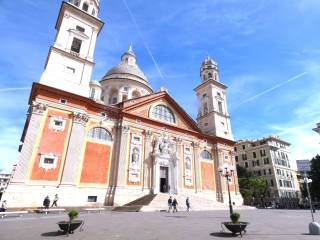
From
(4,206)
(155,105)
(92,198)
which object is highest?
(155,105)

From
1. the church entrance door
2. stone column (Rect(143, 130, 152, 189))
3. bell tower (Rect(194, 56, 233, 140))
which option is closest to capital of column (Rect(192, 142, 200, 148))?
bell tower (Rect(194, 56, 233, 140))

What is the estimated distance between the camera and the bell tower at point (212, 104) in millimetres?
34281

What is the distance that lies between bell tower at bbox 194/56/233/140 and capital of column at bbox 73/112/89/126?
64.5 ft

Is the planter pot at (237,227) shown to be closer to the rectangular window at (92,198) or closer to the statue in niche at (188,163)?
the rectangular window at (92,198)

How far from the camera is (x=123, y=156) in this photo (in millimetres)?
23047

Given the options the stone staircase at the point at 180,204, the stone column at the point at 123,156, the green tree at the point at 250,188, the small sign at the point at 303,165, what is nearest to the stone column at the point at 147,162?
the stone column at the point at 123,156

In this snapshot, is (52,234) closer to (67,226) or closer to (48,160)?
(67,226)

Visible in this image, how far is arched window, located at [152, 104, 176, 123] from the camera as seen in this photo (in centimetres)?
2847

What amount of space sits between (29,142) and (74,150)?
12.2 ft

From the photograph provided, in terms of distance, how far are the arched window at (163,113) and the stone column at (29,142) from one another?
13.2 metres

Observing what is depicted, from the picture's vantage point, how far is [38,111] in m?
19.4

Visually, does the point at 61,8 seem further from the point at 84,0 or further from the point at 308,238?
the point at 308,238

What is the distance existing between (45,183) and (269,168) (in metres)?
48.0

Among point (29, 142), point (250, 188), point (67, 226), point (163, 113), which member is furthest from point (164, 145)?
point (250, 188)
